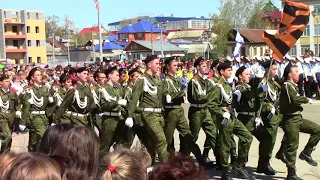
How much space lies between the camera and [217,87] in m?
8.64

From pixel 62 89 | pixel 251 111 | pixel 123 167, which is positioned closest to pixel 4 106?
pixel 62 89

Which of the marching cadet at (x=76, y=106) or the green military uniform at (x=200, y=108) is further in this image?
the marching cadet at (x=76, y=106)

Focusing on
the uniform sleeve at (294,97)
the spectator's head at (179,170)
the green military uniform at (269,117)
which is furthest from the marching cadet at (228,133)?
the spectator's head at (179,170)

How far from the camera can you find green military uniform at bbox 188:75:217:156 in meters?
8.76

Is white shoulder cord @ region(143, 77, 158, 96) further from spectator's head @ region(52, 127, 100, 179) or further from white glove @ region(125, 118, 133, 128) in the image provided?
spectator's head @ region(52, 127, 100, 179)

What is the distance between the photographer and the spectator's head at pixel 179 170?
3.02 meters

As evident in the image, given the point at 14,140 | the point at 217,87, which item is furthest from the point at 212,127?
the point at 14,140

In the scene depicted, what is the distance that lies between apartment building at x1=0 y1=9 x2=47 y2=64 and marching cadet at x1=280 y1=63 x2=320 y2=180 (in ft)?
218

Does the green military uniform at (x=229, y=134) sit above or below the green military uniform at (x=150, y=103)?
below

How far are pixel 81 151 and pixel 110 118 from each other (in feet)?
17.5

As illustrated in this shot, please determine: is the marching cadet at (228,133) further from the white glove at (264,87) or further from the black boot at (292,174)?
the black boot at (292,174)

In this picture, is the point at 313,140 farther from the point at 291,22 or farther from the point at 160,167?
the point at 160,167

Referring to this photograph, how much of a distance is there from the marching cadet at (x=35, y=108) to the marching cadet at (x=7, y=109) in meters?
0.33

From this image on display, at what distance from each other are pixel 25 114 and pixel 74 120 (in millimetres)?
1444
